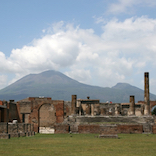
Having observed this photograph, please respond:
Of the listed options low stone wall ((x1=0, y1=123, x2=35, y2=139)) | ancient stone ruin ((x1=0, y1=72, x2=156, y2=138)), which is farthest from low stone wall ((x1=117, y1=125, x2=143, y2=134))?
low stone wall ((x1=0, y1=123, x2=35, y2=139))

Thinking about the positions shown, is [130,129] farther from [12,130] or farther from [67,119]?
[12,130]

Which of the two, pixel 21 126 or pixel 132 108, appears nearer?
pixel 21 126

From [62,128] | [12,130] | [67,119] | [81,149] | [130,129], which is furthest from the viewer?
[67,119]

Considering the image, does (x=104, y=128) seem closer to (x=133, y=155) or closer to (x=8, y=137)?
(x=8, y=137)

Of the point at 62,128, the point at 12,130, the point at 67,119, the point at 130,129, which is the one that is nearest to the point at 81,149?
the point at 12,130

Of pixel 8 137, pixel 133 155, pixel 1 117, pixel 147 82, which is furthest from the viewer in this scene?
pixel 147 82

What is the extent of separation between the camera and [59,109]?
34.3 m

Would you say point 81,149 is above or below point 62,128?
above

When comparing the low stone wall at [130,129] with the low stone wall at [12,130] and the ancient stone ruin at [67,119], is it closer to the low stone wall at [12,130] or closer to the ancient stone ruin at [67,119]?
the ancient stone ruin at [67,119]

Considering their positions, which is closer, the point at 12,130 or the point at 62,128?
the point at 12,130

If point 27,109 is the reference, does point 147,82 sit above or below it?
above

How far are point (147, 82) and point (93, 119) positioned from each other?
51.6ft

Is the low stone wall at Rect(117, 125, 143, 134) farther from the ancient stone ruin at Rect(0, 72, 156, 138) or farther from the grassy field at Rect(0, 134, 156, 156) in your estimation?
the grassy field at Rect(0, 134, 156, 156)

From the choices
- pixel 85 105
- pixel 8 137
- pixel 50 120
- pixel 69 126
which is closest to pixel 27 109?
pixel 50 120
